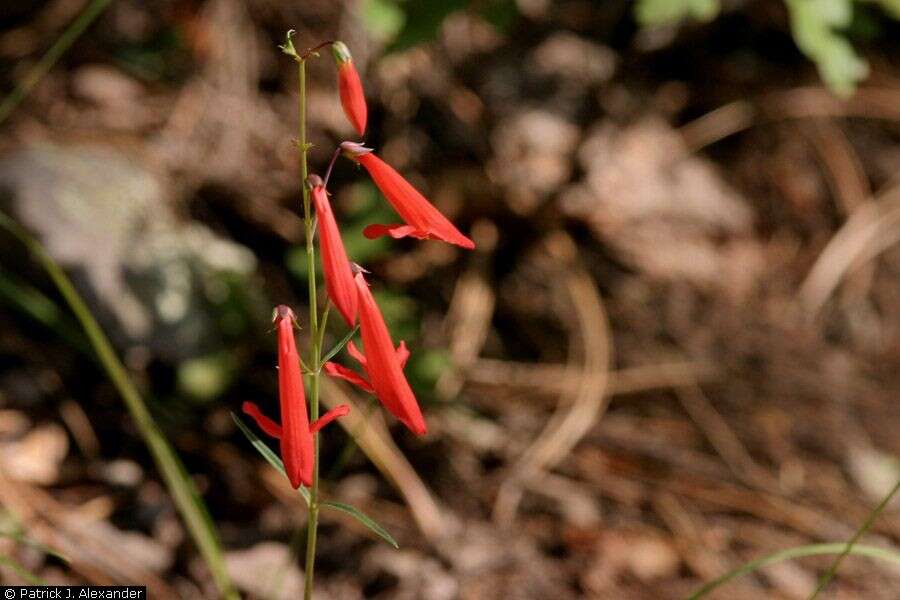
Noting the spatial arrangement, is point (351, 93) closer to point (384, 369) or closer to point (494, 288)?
point (384, 369)

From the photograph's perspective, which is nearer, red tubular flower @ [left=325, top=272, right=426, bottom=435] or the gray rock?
red tubular flower @ [left=325, top=272, right=426, bottom=435]

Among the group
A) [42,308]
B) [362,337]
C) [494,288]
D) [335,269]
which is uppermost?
[335,269]

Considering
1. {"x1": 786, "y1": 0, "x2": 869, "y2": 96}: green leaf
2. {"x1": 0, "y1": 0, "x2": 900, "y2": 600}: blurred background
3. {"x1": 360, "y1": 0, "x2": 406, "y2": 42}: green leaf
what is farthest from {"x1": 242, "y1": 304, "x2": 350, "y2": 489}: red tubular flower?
{"x1": 786, "y1": 0, "x2": 869, "y2": 96}: green leaf

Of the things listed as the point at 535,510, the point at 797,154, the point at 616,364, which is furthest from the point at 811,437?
the point at 797,154

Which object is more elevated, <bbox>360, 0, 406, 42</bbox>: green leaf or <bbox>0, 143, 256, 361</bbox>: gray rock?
<bbox>360, 0, 406, 42</bbox>: green leaf

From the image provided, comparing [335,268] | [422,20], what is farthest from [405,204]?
[422,20]

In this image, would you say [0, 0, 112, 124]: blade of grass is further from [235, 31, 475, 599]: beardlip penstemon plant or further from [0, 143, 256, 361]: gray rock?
[235, 31, 475, 599]: beardlip penstemon plant
